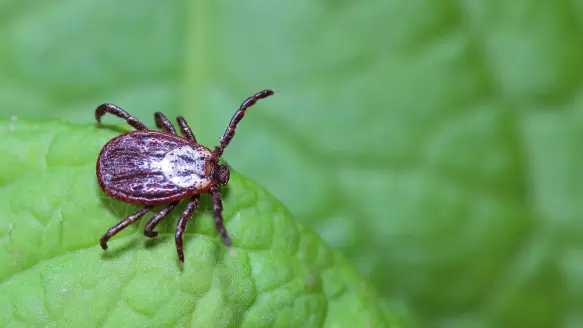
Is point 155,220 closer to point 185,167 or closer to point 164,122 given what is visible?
point 185,167

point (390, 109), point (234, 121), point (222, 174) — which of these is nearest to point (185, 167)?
point (222, 174)

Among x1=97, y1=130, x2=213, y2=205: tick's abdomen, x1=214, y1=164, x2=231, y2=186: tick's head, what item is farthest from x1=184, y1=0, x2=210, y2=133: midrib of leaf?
x1=214, y1=164, x2=231, y2=186: tick's head

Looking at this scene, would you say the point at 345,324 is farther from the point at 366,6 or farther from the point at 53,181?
the point at 366,6

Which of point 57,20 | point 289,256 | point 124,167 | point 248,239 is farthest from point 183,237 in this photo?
point 57,20

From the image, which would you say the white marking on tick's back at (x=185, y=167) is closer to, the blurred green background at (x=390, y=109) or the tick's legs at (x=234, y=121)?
the tick's legs at (x=234, y=121)

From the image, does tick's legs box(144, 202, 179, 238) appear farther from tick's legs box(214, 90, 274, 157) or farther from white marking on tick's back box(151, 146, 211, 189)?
tick's legs box(214, 90, 274, 157)

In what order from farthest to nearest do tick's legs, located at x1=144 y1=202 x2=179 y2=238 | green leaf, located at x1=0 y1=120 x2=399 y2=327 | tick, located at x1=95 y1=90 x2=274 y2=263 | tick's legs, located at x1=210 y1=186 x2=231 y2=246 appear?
1. tick, located at x1=95 y1=90 x2=274 y2=263
2. tick's legs, located at x1=144 y1=202 x2=179 y2=238
3. tick's legs, located at x1=210 y1=186 x2=231 y2=246
4. green leaf, located at x1=0 y1=120 x2=399 y2=327
